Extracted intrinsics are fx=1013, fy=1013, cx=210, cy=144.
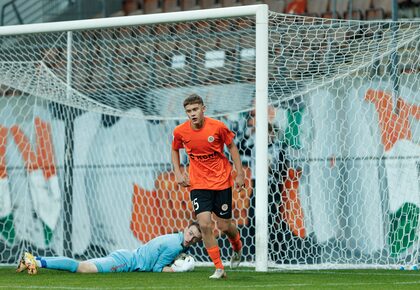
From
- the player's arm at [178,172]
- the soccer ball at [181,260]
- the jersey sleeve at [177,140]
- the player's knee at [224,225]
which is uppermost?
the jersey sleeve at [177,140]

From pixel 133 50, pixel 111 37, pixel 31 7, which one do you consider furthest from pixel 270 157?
pixel 31 7

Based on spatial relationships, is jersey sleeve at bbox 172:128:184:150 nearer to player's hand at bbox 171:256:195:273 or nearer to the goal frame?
the goal frame

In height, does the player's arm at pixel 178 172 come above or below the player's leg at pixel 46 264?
above

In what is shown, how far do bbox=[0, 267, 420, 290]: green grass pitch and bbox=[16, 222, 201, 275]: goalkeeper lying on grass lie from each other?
11cm

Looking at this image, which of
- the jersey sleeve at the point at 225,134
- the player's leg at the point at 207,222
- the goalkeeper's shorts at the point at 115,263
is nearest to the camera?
the player's leg at the point at 207,222

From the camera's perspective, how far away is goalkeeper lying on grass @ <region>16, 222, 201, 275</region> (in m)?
8.63

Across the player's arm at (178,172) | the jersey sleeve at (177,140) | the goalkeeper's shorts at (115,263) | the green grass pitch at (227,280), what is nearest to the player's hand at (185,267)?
the green grass pitch at (227,280)

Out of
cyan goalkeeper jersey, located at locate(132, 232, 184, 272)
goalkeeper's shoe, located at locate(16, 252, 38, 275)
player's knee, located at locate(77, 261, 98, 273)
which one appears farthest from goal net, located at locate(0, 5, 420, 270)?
goalkeeper's shoe, located at locate(16, 252, 38, 275)

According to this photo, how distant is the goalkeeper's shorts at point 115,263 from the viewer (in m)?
8.88

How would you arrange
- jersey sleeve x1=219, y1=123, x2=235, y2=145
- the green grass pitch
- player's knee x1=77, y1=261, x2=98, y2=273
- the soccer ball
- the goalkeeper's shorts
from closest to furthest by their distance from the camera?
the green grass pitch < jersey sleeve x1=219, y1=123, x2=235, y2=145 < player's knee x1=77, y1=261, x2=98, y2=273 < the goalkeeper's shorts < the soccer ball

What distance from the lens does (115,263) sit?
A: 8961mm

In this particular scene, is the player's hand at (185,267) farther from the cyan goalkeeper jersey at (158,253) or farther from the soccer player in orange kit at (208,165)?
the soccer player in orange kit at (208,165)

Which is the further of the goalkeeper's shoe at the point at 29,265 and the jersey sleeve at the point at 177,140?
the goalkeeper's shoe at the point at 29,265

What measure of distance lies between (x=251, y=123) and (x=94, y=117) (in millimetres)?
2245
